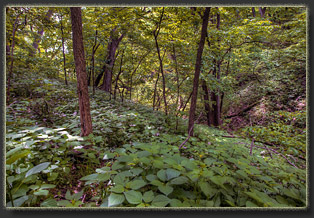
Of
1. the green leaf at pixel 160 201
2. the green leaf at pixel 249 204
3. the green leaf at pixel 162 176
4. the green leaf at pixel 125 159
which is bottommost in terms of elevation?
the green leaf at pixel 249 204

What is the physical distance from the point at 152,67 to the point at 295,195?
19.9 ft

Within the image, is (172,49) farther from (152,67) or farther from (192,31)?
(152,67)

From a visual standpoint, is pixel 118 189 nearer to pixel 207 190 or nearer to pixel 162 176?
pixel 162 176

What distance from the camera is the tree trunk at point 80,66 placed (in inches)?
74.4

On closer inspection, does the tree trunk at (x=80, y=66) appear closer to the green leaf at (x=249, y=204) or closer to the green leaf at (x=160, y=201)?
the green leaf at (x=160, y=201)

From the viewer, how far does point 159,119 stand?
3.67 metres

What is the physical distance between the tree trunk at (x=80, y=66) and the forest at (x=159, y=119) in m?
0.01

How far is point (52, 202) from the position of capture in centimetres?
85

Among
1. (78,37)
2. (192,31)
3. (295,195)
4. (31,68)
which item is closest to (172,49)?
(192,31)

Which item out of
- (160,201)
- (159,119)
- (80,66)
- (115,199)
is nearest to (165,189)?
(160,201)

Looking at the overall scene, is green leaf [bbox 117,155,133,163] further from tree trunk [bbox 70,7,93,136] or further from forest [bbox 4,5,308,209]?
tree trunk [bbox 70,7,93,136]

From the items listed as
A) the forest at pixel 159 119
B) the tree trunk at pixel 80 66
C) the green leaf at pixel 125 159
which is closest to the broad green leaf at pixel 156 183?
the forest at pixel 159 119

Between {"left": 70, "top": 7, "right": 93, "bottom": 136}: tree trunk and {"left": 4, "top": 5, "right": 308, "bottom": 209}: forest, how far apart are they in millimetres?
14

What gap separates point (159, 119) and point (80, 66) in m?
2.24
